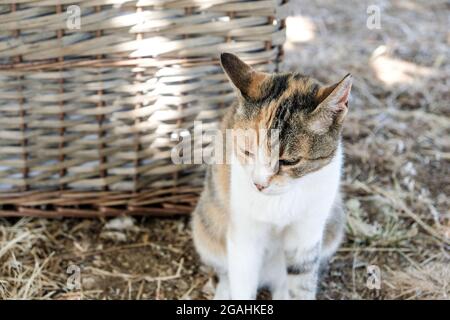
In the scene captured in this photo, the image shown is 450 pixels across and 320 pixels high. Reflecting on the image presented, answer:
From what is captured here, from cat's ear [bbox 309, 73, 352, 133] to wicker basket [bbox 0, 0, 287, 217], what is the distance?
2.04 feet

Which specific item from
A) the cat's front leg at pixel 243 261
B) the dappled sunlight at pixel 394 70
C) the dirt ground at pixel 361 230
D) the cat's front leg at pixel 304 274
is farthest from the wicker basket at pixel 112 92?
the dappled sunlight at pixel 394 70

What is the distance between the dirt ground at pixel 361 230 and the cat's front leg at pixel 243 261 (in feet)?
0.84

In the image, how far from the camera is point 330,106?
75.3 inches

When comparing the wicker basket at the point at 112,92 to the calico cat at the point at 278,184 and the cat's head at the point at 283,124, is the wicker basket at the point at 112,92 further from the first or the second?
the cat's head at the point at 283,124

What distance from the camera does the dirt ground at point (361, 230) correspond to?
8.26ft

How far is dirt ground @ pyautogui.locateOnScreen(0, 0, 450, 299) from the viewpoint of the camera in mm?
2518

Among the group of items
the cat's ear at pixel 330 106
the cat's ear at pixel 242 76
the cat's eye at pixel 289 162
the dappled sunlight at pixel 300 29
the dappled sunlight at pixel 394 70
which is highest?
the cat's ear at pixel 242 76

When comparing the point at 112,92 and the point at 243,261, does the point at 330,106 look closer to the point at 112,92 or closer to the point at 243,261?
the point at 243,261

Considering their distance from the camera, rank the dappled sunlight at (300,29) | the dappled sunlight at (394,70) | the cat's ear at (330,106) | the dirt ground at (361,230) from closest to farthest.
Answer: the cat's ear at (330,106) → the dirt ground at (361,230) → the dappled sunlight at (394,70) → the dappled sunlight at (300,29)

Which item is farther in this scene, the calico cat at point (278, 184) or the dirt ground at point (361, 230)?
the dirt ground at point (361, 230)

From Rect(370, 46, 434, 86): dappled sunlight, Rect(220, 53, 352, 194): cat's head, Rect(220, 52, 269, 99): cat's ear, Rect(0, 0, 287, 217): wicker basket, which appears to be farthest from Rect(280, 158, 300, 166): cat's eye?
Rect(370, 46, 434, 86): dappled sunlight

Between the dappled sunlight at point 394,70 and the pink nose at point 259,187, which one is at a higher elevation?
the pink nose at point 259,187
